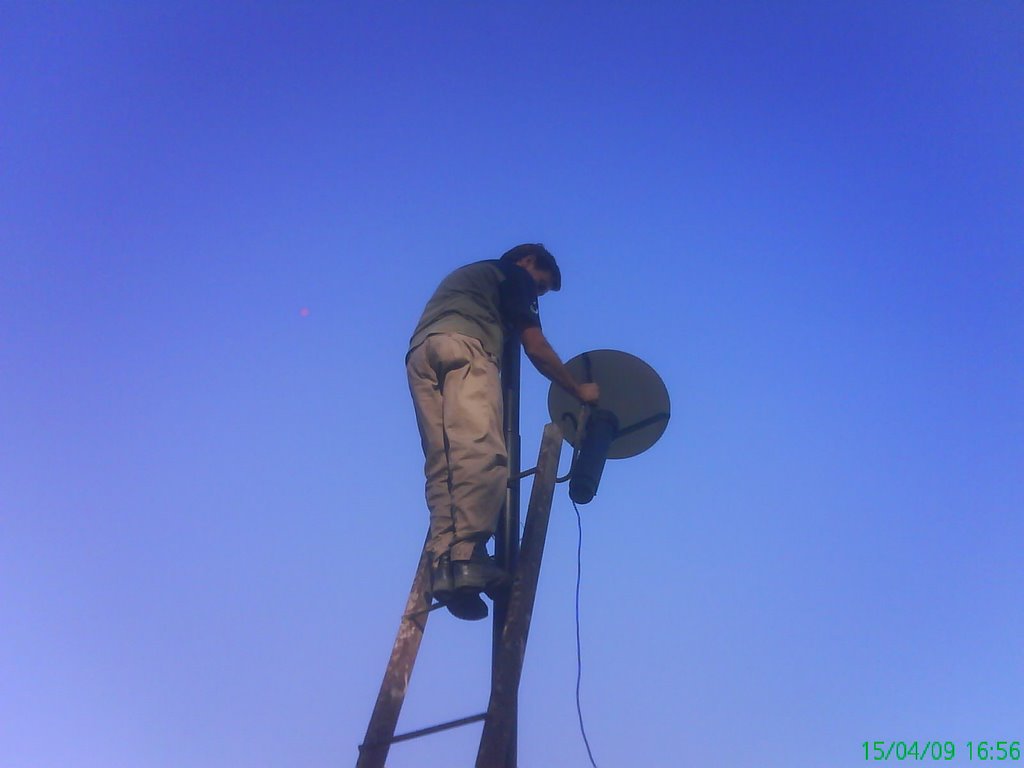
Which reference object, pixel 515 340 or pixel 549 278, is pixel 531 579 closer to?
pixel 515 340

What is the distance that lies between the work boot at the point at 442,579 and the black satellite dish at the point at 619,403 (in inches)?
41.1

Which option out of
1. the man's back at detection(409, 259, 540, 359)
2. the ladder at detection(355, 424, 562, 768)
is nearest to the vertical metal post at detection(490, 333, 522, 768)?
the ladder at detection(355, 424, 562, 768)

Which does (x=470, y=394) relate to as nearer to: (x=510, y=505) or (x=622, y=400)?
(x=510, y=505)

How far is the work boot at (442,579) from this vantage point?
10.4 ft

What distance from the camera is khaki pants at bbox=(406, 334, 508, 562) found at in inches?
129

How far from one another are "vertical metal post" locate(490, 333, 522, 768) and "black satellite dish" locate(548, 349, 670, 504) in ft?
0.71

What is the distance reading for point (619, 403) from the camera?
164 inches

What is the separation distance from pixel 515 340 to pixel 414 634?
4.98ft

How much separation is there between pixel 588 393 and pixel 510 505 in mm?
639

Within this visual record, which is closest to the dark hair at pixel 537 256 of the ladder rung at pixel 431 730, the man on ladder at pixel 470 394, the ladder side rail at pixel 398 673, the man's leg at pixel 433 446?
the man on ladder at pixel 470 394

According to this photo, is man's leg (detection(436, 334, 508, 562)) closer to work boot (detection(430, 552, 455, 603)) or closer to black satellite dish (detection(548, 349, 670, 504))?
work boot (detection(430, 552, 455, 603))

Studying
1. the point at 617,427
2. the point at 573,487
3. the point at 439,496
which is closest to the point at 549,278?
the point at 617,427

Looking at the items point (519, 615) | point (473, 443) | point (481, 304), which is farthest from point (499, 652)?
point (481, 304)

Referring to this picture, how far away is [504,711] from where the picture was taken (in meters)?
2.91
